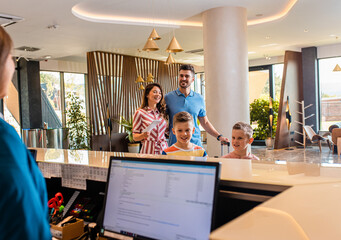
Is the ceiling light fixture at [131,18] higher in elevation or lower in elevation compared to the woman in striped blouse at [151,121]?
higher

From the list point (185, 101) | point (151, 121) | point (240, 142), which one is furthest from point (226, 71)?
point (240, 142)

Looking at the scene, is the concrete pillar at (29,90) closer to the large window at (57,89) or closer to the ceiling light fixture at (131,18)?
the large window at (57,89)

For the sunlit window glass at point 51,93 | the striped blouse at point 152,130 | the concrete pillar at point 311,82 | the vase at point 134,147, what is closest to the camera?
the striped blouse at point 152,130

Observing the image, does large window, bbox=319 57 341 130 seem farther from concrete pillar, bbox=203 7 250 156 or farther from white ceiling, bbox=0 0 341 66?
concrete pillar, bbox=203 7 250 156

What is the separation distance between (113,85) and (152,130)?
7.82 metres

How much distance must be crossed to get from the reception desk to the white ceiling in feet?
14.7

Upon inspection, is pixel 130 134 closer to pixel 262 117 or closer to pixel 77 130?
pixel 77 130

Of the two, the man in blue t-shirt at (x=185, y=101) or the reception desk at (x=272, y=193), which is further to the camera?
the man in blue t-shirt at (x=185, y=101)

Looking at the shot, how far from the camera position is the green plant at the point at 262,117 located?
12.8m

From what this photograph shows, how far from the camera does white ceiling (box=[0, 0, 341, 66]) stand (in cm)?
614

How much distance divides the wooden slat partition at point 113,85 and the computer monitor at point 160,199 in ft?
29.4

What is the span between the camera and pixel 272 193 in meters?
1.26

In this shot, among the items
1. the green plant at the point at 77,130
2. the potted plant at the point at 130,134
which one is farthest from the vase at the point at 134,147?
the green plant at the point at 77,130

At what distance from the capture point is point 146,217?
124 centimetres
